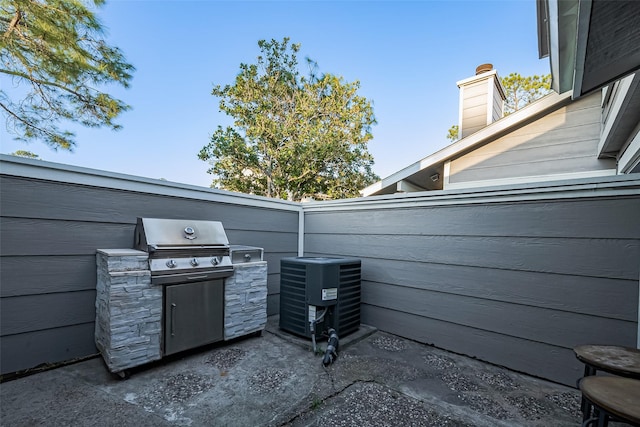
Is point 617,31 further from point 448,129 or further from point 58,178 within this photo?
point 448,129

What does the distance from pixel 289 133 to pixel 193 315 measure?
841 cm

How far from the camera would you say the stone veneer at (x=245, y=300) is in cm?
266

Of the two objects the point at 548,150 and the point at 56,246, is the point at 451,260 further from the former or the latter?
the point at 56,246

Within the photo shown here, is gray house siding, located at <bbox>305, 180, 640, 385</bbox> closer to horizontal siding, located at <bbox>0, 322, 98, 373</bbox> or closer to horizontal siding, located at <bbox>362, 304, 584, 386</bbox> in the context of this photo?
horizontal siding, located at <bbox>362, 304, 584, 386</bbox>

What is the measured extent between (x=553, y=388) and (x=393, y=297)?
1425 millimetres

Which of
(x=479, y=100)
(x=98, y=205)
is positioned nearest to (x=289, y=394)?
(x=98, y=205)

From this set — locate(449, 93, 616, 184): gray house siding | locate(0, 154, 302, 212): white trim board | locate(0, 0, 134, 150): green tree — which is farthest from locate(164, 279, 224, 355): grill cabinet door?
locate(0, 0, 134, 150): green tree

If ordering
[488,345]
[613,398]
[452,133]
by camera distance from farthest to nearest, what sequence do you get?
[452,133] → [488,345] → [613,398]

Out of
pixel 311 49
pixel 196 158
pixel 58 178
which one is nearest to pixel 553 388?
pixel 58 178

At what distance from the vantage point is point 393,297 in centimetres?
312

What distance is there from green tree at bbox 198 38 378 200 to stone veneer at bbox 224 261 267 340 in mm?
6832

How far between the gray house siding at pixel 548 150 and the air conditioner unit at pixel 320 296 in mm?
2398

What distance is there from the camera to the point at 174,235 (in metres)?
2.40

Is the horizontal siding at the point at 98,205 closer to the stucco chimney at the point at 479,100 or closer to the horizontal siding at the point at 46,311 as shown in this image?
the horizontal siding at the point at 46,311
